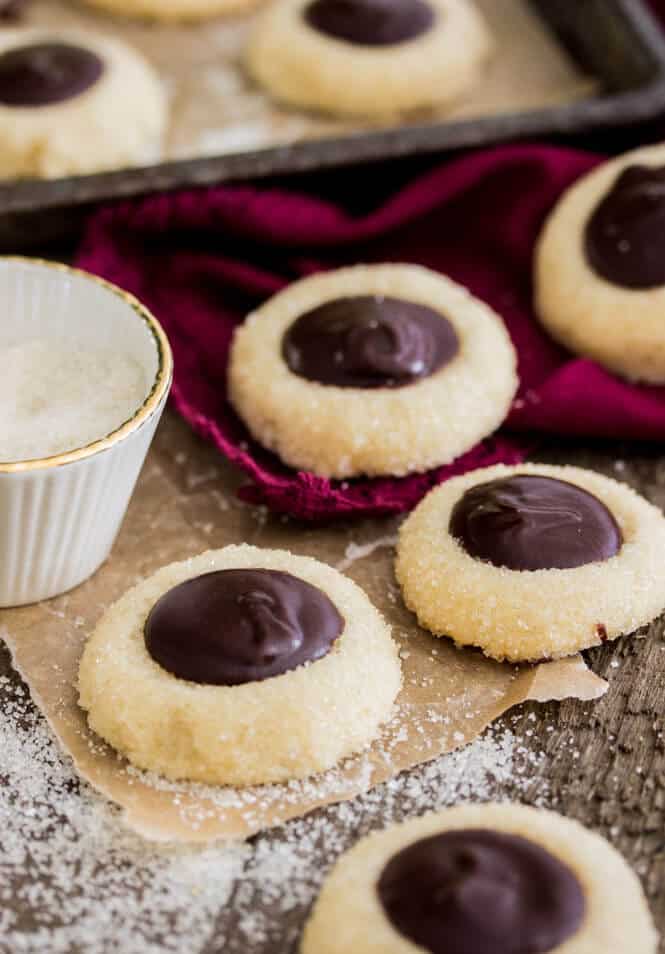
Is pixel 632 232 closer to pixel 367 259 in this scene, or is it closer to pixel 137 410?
pixel 367 259

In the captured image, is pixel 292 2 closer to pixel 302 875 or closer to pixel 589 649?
pixel 589 649

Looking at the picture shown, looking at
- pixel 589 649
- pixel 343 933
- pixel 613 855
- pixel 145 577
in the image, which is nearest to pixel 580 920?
pixel 613 855

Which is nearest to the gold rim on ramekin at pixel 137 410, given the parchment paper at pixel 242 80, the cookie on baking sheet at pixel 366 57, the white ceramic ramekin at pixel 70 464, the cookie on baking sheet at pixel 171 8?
the white ceramic ramekin at pixel 70 464

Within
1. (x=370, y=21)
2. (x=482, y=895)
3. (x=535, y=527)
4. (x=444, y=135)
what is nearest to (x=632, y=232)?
(x=444, y=135)

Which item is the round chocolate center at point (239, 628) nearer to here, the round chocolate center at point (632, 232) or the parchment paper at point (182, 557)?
the parchment paper at point (182, 557)

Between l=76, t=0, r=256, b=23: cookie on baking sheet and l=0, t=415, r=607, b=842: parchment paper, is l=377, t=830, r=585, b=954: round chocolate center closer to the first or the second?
l=0, t=415, r=607, b=842: parchment paper

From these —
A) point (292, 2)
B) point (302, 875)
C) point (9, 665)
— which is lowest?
point (9, 665)
